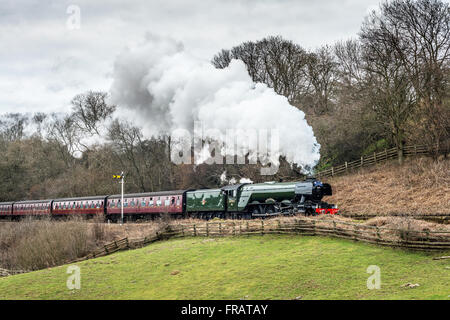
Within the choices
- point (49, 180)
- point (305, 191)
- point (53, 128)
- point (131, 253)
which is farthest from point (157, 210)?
point (53, 128)

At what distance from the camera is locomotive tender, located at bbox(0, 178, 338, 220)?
90.9 feet

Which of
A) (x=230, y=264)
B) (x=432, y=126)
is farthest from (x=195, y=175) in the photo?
(x=230, y=264)

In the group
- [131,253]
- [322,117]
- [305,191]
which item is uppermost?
[322,117]

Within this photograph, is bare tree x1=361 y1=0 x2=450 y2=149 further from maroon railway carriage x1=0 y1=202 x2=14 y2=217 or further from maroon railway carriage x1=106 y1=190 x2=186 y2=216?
maroon railway carriage x1=0 y1=202 x2=14 y2=217

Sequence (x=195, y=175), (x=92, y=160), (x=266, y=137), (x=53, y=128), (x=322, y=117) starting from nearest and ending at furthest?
(x=266, y=137)
(x=322, y=117)
(x=195, y=175)
(x=92, y=160)
(x=53, y=128)

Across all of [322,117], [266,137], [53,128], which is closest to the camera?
[266,137]

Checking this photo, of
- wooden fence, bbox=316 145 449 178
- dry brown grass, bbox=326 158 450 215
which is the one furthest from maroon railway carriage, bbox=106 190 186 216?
wooden fence, bbox=316 145 449 178

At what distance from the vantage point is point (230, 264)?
2034 cm

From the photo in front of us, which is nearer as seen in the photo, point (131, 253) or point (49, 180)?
point (131, 253)

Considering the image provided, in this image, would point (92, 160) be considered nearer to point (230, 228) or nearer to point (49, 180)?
point (49, 180)

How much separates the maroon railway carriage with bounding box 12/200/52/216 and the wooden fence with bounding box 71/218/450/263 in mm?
23911

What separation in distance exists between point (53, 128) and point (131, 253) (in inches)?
1953

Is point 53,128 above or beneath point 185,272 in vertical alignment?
above

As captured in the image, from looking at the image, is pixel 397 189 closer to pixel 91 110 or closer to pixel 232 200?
pixel 232 200
